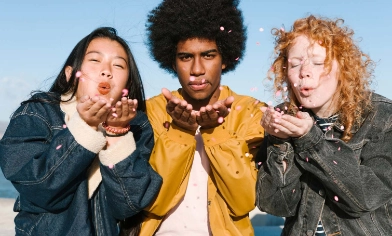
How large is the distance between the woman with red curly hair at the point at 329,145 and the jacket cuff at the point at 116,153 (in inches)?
33.0

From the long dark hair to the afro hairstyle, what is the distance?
1.94 ft

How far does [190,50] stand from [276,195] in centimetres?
127

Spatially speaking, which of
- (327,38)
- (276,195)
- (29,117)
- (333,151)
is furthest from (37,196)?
(327,38)

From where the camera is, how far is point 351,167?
2.72 metres

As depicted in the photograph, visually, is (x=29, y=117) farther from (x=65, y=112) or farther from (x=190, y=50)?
(x=190, y=50)

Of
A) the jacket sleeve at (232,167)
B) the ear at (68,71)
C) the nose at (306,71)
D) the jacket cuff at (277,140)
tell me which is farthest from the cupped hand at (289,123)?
the ear at (68,71)

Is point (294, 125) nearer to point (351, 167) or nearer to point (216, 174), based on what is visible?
point (351, 167)

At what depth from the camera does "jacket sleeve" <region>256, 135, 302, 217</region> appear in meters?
2.85

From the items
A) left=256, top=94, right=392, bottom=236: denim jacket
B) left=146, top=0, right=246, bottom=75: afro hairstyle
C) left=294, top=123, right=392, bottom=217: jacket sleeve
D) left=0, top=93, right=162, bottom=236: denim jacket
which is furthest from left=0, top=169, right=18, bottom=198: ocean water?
left=294, top=123, right=392, bottom=217: jacket sleeve

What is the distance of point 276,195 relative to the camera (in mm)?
2967

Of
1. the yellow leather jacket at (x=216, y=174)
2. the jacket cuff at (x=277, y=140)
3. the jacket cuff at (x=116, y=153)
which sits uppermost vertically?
the jacket cuff at (x=277, y=140)

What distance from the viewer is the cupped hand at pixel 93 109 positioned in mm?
2596

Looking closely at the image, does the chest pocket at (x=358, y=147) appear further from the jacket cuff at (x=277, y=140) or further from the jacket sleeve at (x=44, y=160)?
the jacket sleeve at (x=44, y=160)

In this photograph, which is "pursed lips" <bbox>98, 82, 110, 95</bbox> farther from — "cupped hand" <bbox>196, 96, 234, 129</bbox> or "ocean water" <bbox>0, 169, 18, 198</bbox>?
"ocean water" <bbox>0, 169, 18, 198</bbox>
